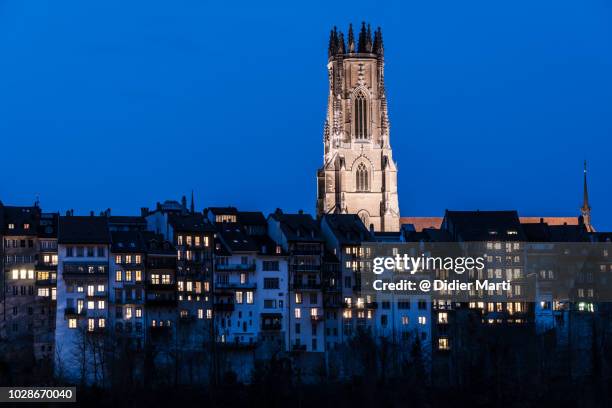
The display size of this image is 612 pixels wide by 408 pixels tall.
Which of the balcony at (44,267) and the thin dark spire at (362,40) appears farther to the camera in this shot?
the thin dark spire at (362,40)

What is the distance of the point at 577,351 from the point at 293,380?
20711 mm

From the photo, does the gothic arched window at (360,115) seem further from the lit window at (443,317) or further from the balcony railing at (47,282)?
the balcony railing at (47,282)

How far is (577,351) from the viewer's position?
411 ft

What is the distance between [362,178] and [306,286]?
178ft

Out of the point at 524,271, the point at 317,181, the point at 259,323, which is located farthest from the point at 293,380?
the point at 317,181

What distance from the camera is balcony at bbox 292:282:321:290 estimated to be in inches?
4921

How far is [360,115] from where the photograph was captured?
602 feet

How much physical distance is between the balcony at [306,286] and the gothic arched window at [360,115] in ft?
191

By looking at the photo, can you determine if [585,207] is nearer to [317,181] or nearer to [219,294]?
[317,181]

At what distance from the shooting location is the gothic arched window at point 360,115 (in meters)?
183

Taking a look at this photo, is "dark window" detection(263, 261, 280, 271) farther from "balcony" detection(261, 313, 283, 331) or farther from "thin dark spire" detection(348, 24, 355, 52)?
"thin dark spire" detection(348, 24, 355, 52)

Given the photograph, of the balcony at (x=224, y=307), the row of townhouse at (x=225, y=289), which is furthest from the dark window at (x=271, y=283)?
the balcony at (x=224, y=307)

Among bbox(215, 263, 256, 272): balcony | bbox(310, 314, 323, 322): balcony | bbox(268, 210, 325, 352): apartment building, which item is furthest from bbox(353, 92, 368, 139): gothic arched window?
bbox(215, 263, 256, 272): balcony

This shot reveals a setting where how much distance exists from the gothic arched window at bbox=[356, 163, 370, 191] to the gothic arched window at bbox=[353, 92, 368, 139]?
13.7ft
